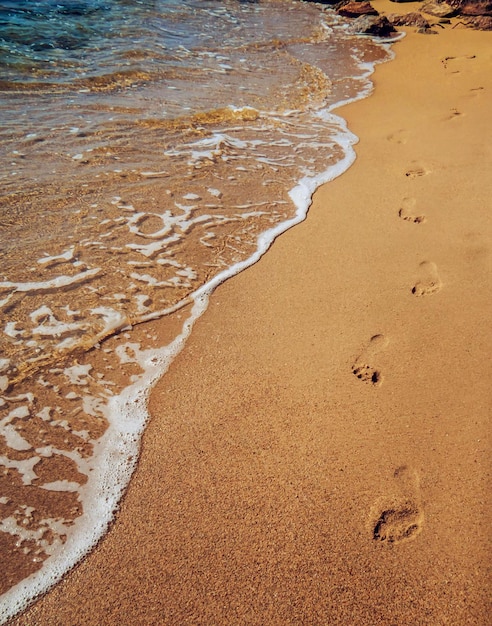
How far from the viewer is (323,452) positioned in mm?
2174

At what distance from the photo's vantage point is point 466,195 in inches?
155

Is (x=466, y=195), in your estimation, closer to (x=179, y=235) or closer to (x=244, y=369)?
(x=179, y=235)

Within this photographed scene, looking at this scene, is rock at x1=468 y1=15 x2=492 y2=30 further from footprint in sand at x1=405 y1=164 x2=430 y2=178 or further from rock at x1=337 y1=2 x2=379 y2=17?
footprint in sand at x1=405 y1=164 x2=430 y2=178

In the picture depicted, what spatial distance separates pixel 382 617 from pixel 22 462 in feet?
5.19

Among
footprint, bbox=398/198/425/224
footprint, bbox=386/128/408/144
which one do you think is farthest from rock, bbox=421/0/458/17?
footprint, bbox=398/198/425/224

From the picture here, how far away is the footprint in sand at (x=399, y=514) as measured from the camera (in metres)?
1.88

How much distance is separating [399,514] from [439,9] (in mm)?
11689

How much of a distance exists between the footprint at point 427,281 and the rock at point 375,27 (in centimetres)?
847

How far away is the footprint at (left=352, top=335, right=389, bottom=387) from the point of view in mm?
2502

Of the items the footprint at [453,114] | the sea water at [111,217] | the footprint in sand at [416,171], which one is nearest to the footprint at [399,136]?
the sea water at [111,217]

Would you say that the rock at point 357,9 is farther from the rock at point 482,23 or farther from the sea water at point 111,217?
the sea water at point 111,217

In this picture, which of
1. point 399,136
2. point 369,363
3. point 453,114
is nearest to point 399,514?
point 369,363

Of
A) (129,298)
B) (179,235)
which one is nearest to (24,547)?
(129,298)

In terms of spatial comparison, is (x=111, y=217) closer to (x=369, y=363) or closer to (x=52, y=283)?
(x=52, y=283)
